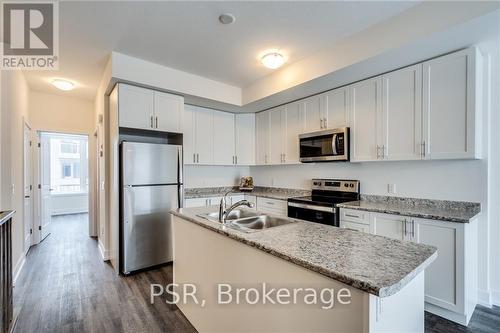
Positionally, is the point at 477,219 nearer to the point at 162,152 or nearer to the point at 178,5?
the point at 178,5

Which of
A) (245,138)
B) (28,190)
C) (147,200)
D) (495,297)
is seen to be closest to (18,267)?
(28,190)

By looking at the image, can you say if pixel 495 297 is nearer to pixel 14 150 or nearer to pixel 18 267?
pixel 18 267

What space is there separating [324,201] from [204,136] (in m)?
→ 2.33

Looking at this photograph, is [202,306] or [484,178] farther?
[484,178]

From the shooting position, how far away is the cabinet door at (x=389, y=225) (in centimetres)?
241

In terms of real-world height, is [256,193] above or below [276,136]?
below

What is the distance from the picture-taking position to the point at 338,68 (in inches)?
106

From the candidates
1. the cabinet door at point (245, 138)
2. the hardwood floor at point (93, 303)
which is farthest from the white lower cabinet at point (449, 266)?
the cabinet door at point (245, 138)

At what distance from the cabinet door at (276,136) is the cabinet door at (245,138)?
0.48 m

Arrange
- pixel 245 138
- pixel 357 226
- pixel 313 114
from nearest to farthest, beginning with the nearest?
pixel 357 226 → pixel 313 114 → pixel 245 138

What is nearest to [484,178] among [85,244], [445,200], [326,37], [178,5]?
[445,200]

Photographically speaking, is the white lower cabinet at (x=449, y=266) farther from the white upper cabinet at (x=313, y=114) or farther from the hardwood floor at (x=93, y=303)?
the white upper cabinet at (x=313, y=114)

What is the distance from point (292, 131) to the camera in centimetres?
399

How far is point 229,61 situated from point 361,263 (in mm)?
2851
